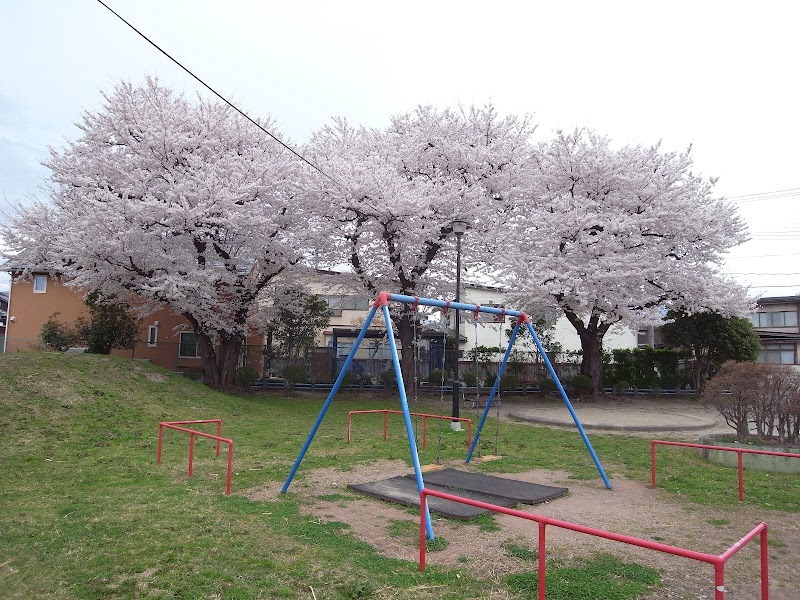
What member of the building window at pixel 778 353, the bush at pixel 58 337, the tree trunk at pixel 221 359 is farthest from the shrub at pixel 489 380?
the building window at pixel 778 353

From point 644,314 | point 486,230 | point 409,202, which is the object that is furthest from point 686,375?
point 409,202

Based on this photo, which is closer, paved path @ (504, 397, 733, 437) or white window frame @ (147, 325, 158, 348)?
paved path @ (504, 397, 733, 437)

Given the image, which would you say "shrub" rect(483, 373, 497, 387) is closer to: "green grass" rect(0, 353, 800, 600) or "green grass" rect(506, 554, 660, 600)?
"green grass" rect(0, 353, 800, 600)

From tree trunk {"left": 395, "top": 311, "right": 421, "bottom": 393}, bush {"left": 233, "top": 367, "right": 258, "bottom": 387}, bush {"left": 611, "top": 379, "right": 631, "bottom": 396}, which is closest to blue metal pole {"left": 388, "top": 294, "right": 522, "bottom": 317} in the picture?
tree trunk {"left": 395, "top": 311, "right": 421, "bottom": 393}

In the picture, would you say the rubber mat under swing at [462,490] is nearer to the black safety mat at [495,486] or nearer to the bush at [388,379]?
the black safety mat at [495,486]

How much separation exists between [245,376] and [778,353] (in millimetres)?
37492

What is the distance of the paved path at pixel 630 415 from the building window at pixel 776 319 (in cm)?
2593

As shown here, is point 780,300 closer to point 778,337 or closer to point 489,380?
point 778,337

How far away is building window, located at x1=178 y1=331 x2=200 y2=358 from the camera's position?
2884 cm

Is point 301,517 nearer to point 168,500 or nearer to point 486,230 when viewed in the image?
point 168,500

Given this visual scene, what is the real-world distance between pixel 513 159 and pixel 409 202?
6.12 meters

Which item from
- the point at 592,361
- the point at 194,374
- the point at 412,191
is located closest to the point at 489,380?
the point at 592,361

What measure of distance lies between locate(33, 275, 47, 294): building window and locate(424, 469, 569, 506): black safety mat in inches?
1010

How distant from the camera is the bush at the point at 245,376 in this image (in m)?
23.6
